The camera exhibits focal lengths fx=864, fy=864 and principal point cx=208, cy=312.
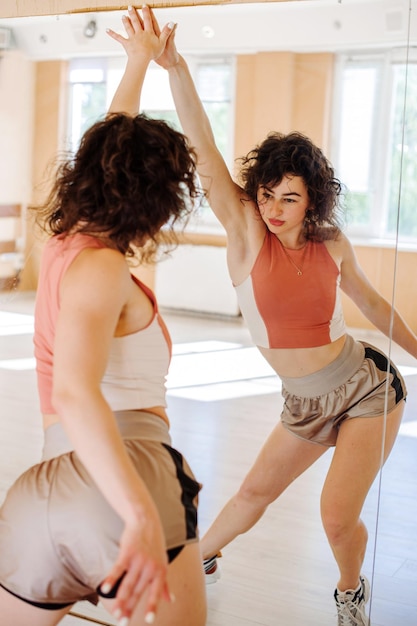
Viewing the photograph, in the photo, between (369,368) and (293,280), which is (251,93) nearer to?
(293,280)

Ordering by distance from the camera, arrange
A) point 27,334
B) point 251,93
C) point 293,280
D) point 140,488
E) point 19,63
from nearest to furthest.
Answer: point 140,488 → point 293,280 → point 251,93 → point 19,63 → point 27,334

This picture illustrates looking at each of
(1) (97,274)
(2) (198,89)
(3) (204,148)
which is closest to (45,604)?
(1) (97,274)

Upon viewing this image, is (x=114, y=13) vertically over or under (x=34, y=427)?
over

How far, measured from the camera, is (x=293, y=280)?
6.88ft

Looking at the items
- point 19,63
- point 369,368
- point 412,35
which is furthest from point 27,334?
point 412,35

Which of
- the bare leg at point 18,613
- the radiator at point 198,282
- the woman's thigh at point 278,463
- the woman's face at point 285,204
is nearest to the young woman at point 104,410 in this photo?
the bare leg at point 18,613

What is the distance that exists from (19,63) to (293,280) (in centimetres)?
122

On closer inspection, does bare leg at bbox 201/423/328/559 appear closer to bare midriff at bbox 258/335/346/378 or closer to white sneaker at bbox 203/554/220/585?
white sneaker at bbox 203/554/220/585

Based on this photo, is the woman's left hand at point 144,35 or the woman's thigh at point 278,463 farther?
the woman's thigh at point 278,463

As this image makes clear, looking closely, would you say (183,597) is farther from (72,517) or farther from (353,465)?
(353,465)

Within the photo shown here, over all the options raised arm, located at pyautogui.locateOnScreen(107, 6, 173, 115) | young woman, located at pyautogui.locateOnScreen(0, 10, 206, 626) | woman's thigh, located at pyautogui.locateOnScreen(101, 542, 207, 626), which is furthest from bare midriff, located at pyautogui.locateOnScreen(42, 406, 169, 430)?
raised arm, located at pyautogui.locateOnScreen(107, 6, 173, 115)

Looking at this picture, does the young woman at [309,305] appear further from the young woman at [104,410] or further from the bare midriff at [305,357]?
the young woman at [104,410]

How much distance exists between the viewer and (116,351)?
1.39m

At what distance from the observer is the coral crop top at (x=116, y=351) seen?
1.37 meters
